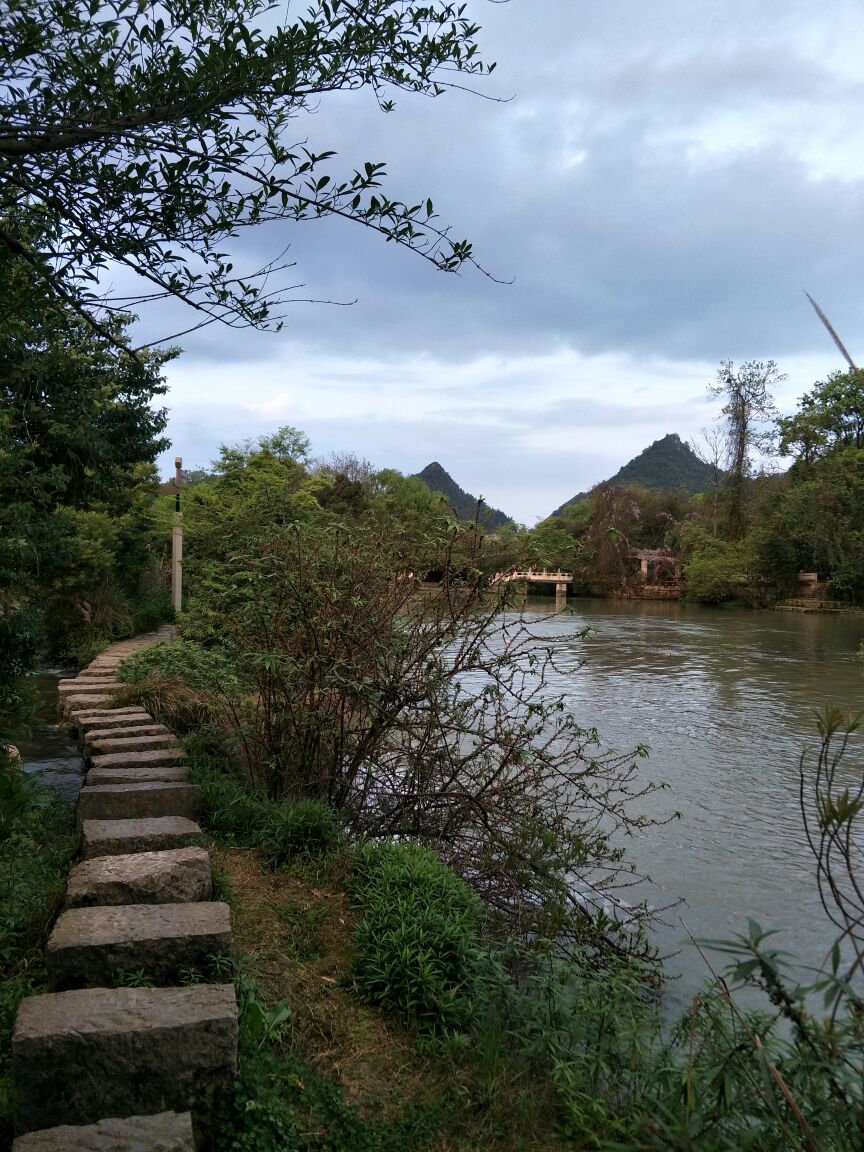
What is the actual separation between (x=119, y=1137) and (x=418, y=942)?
3.94ft

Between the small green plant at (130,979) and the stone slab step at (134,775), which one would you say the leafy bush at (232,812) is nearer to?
the stone slab step at (134,775)

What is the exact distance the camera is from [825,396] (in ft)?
121

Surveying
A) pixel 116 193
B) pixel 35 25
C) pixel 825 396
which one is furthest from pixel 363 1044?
pixel 825 396

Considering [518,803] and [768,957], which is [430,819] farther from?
[768,957]

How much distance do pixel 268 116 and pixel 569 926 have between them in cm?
321

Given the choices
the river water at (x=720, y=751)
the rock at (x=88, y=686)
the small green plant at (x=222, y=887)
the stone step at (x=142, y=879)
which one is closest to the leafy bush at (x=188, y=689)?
the rock at (x=88, y=686)

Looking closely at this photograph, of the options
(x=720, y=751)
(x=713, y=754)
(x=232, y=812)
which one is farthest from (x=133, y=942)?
(x=720, y=751)

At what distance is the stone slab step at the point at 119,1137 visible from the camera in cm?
173

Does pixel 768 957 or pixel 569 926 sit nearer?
pixel 768 957

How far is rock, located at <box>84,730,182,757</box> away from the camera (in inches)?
181

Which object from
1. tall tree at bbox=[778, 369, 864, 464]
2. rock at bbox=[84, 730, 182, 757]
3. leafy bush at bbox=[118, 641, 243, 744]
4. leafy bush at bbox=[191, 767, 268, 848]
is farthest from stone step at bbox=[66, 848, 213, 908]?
tall tree at bbox=[778, 369, 864, 464]

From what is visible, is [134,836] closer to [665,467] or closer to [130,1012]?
[130,1012]

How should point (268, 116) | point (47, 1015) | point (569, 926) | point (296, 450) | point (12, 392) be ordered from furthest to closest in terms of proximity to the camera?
1. point (296, 450)
2. point (12, 392)
3. point (569, 926)
4. point (268, 116)
5. point (47, 1015)

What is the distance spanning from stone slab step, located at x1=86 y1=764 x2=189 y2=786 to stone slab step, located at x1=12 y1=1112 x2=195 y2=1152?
2.11m
